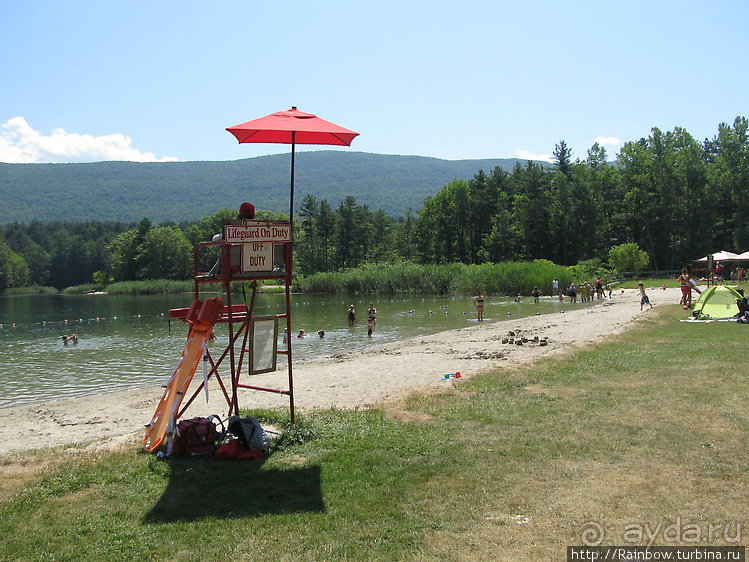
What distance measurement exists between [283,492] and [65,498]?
2.34 metres

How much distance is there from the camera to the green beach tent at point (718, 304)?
20109 mm

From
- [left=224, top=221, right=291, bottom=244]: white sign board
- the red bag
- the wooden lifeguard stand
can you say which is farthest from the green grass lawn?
[left=224, top=221, right=291, bottom=244]: white sign board

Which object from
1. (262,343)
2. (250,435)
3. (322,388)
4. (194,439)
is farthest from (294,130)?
(322,388)

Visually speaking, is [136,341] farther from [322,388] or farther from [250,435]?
[250,435]

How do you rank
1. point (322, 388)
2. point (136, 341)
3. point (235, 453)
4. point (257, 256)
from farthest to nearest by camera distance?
point (136, 341)
point (322, 388)
point (257, 256)
point (235, 453)

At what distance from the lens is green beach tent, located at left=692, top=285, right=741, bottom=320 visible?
20.1 metres

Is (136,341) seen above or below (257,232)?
below

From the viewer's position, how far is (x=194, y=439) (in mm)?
7051

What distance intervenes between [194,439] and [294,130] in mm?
4456

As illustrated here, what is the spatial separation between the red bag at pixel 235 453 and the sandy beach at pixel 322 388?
6.74 ft

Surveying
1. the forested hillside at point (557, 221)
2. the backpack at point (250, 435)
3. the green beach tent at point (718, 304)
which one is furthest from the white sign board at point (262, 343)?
the forested hillside at point (557, 221)

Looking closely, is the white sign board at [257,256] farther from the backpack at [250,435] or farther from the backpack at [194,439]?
the backpack at [194,439]

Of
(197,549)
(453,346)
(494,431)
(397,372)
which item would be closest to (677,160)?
(453,346)

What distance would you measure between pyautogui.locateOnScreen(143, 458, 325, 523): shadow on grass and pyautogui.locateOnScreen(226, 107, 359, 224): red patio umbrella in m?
3.39
